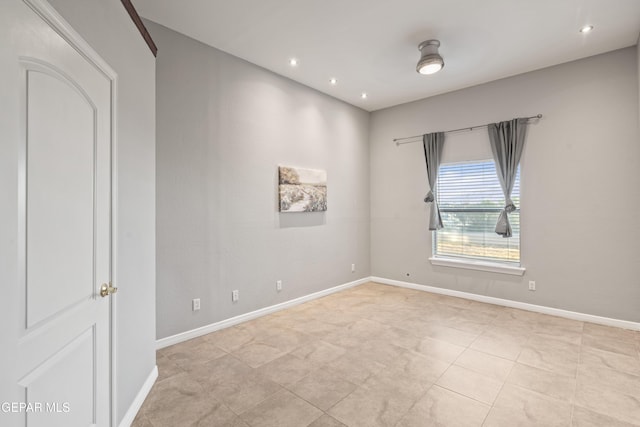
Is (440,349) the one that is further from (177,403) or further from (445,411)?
(177,403)

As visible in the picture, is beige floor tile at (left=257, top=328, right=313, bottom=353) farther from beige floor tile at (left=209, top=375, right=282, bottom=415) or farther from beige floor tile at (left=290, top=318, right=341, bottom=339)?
beige floor tile at (left=209, top=375, right=282, bottom=415)

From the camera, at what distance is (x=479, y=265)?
448 cm

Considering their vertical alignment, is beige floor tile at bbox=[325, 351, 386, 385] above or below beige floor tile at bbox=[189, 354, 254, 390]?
below

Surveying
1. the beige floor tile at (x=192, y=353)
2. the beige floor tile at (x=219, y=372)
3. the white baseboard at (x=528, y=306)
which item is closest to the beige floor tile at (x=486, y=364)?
the white baseboard at (x=528, y=306)

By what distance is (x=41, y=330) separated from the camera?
46.6 inches

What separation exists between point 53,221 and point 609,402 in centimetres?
349

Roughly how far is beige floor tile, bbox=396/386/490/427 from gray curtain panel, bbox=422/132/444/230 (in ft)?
9.76

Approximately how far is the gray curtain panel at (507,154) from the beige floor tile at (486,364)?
6.42 ft

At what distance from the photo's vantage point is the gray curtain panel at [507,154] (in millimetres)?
4094

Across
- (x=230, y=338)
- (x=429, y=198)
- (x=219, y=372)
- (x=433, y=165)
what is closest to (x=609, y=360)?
(x=429, y=198)

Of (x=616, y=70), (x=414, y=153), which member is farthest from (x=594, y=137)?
(x=414, y=153)

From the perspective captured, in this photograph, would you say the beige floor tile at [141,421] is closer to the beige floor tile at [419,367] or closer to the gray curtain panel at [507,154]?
the beige floor tile at [419,367]

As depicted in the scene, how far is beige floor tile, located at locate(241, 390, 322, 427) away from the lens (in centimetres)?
196

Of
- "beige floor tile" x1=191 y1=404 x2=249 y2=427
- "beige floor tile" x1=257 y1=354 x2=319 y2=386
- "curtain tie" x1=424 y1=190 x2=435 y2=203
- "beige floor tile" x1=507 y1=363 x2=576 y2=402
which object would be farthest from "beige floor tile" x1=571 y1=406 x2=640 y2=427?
"curtain tie" x1=424 y1=190 x2=435 y2=203
